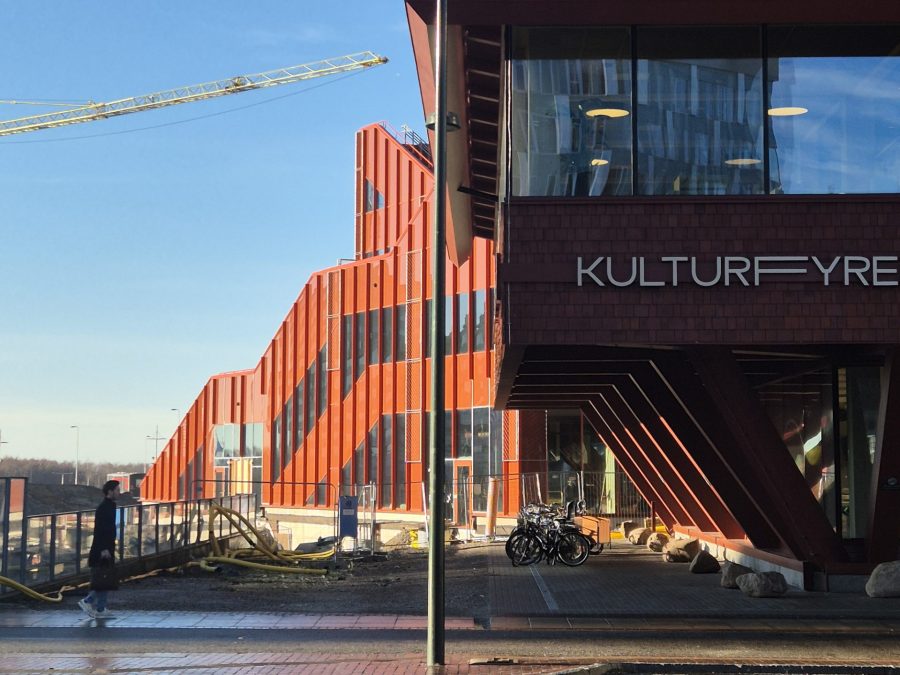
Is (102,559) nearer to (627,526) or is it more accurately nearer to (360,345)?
(627,526)

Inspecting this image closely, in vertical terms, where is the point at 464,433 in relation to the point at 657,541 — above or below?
above

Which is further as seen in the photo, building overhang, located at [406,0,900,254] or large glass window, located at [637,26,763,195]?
large glass window, located at [637,26,763,195]

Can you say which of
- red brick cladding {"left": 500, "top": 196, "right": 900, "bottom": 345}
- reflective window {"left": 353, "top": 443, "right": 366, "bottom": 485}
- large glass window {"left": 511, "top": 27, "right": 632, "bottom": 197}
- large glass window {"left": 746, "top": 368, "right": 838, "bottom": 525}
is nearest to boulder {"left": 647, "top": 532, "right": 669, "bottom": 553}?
large glass window {"left": 746, "top": 368, "right": 838, "bottom": 525}

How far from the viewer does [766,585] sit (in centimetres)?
1778

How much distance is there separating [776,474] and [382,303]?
3056 cm

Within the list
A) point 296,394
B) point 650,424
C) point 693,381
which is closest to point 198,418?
point 296,394

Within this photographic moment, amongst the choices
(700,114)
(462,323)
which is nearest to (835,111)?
(700,114)

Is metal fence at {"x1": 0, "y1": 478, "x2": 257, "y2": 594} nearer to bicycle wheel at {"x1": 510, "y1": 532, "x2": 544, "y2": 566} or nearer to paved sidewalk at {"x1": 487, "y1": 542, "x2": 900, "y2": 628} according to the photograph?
paved sidewalk at {"x1": 487, "y1": 542, "x2": 900, "y2": 628}

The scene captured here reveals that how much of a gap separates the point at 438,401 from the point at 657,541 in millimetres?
19315

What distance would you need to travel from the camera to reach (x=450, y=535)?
34688mm

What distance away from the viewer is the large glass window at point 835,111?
16641 mm

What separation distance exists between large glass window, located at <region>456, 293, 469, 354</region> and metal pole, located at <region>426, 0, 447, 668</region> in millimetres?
28554

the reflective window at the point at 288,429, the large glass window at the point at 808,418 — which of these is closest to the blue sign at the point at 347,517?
the large glass window at the point at 808,418

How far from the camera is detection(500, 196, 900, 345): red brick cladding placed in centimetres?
1630
